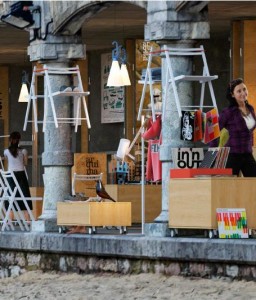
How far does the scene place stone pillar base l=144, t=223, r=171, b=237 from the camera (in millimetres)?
18516

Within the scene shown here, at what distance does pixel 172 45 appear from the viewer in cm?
1883

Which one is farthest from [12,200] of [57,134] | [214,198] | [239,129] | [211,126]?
[214,198]

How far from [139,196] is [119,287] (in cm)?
542

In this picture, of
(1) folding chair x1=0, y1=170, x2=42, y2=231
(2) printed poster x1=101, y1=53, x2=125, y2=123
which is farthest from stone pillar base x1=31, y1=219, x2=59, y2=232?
(2) printed poster x1=101, y1=53, x2=125, y2=123

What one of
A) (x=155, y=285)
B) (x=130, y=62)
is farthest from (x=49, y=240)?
(x=130, y=62)

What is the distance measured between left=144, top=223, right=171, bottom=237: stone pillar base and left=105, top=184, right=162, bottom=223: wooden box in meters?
4.20

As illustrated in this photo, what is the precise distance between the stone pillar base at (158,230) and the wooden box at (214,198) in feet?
2.11

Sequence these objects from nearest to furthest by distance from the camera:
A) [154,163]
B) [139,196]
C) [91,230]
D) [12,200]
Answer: [154,163]
[91,230]
[12,200]
[139,196]

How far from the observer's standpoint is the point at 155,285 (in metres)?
17.6

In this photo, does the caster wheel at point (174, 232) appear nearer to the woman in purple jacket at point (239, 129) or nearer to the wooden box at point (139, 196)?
the woman in purple jacket at point (239, 129)

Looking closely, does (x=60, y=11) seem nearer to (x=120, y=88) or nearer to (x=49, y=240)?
(x=49, y=240)

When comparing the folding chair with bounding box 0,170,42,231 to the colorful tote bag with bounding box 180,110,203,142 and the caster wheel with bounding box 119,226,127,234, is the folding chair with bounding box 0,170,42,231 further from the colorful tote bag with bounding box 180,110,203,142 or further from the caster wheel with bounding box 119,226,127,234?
the colorful tote bag with bounding box 180,110,203,142

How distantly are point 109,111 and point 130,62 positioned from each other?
1.45m

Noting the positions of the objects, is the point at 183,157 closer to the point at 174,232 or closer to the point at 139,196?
the point at 174,232
